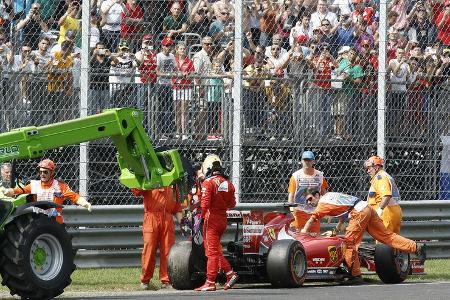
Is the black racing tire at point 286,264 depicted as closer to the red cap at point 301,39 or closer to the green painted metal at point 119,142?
the green painted metal at point 119,142

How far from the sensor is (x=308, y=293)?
41.9 feet

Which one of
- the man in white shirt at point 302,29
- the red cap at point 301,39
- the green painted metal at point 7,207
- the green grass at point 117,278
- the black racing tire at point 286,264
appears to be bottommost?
the green grass at point 117,278

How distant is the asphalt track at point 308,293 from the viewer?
12242 mm

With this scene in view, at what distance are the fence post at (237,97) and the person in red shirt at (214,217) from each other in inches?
90.7

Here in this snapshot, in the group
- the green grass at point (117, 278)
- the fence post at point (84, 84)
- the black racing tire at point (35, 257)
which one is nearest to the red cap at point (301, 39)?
the fence post at point (84, 84)

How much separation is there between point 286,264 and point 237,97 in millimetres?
3501

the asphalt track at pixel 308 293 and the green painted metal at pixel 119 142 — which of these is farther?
the asphalt track at pixel 308 293

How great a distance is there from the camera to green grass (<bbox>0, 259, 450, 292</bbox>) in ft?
46.5

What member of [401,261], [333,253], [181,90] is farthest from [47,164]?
[401,261]

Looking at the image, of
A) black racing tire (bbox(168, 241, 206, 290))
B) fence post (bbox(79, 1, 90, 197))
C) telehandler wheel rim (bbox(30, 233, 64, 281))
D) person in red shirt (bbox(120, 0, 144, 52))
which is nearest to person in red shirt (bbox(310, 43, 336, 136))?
person in red shirt (bbox(120, 0, 144, 52))

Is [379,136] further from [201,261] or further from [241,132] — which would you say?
[201,261]

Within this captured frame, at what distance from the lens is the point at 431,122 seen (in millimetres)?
17641

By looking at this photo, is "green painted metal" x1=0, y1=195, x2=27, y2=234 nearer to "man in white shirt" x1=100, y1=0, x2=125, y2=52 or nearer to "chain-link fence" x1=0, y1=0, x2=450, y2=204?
"chain-link fence" x1=0, y1=0, x2=450, y2=204

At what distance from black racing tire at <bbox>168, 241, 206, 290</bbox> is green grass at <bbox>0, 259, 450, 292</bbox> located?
0.52 m
